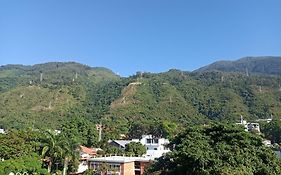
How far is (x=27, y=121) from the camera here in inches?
3912

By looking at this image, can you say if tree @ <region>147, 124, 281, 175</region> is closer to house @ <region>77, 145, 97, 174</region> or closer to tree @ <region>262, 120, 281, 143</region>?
house @ <region>77, 145, 97, 174</region>

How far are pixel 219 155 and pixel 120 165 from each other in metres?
16.9

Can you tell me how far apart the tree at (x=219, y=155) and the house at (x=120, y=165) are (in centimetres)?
946

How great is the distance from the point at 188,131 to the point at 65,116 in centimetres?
8061

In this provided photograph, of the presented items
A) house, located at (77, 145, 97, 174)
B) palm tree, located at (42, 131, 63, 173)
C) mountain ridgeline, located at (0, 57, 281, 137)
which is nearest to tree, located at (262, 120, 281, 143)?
mountain ridgeline, located at (0, 57, 281, 137)

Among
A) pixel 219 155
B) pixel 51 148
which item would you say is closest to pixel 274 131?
pixel 51 148

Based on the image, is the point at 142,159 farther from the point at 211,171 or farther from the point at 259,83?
the point at 259,83

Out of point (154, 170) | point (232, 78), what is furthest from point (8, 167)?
point (232, 78)

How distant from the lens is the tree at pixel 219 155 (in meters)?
24.8

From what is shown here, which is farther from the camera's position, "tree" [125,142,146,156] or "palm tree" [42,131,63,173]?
"tree" [125,142,146,156]

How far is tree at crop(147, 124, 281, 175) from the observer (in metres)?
24.8

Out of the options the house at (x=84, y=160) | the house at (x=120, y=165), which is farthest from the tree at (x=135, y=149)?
the house at (x=120, y=165)

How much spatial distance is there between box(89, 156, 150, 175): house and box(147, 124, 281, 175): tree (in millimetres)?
9465

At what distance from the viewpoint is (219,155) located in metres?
25.8
